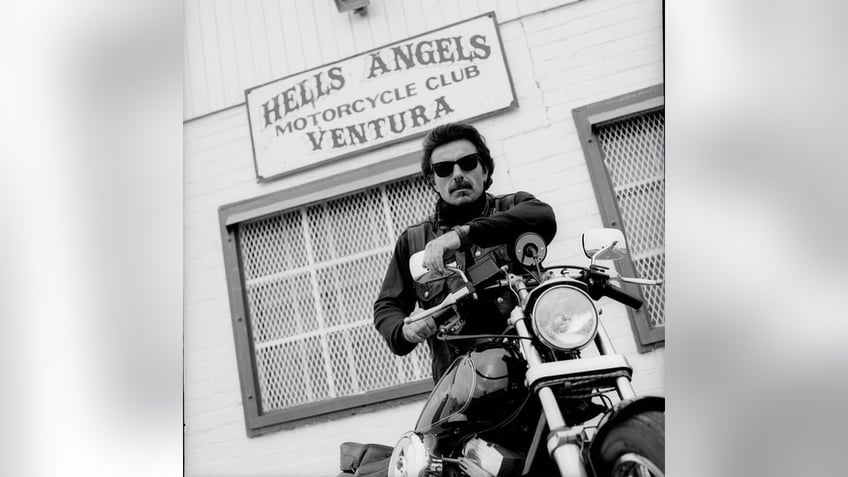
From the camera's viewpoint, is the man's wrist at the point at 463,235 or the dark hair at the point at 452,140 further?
the dark hair at the point at 452,140

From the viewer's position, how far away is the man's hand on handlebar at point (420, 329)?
184cm

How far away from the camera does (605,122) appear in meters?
2.09

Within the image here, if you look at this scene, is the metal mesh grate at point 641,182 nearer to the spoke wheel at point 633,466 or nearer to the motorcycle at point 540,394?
the motorcycle at point 540,394

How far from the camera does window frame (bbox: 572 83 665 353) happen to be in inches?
77.0

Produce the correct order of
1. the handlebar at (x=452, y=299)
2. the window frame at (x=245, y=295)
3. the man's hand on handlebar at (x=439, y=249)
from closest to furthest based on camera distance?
the handlebar at (x=452, y=299) → the man's hand on handlebar at (x=439, y=249) → the window frame at (x=245, y=295)

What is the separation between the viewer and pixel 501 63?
2160 mm

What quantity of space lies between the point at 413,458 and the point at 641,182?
1.01 m

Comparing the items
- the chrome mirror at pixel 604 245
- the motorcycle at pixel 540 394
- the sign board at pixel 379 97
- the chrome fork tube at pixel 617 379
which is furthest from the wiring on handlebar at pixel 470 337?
the sign board at pixel 379 97

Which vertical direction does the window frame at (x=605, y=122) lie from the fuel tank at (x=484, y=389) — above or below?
above

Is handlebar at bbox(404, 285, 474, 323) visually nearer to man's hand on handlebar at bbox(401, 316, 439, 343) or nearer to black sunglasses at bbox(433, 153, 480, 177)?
man's hand on handlebar at bbox(401, 316, 439, 343)

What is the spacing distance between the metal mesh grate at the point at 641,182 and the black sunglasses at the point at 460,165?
0.39 m

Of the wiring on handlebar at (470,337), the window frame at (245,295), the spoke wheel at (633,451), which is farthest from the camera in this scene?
the window frame at (245,295)

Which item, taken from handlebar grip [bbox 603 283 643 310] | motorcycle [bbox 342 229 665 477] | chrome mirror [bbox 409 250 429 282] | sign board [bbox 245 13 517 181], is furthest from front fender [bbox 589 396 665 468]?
sign board [bbox 245 13 517 181]
